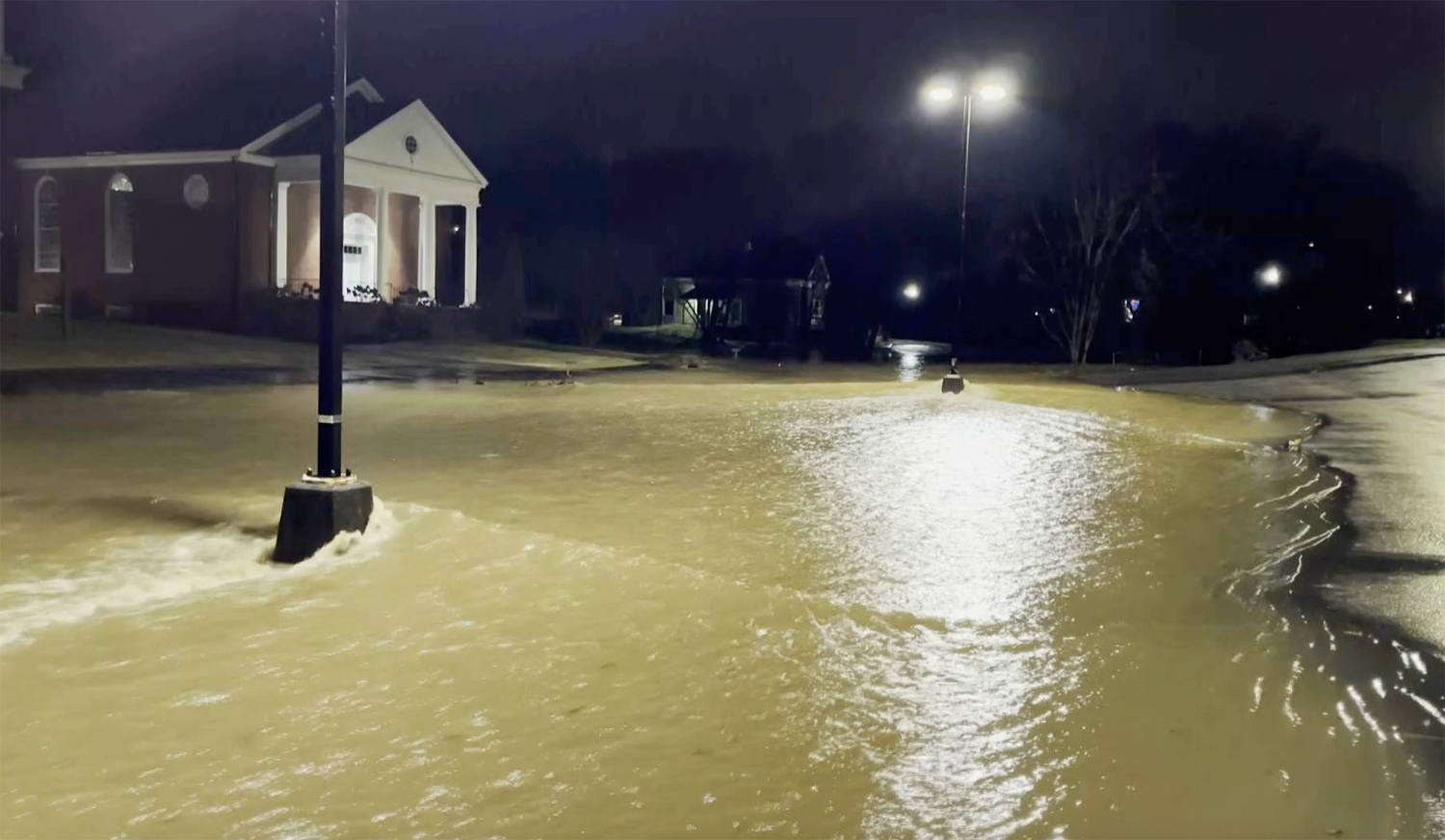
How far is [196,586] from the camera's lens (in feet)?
25.3

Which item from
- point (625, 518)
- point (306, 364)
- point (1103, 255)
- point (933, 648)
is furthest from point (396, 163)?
point (933, 648)

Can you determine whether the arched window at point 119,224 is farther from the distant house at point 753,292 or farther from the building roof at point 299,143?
the distant house at point 753,292

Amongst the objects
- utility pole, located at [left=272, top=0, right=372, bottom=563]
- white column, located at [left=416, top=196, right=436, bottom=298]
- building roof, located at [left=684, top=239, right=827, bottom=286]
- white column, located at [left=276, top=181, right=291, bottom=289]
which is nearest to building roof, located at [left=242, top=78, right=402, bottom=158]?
white column, located at [left=276, top=181, right=291, bottom=289]

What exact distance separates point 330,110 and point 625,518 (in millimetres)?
3791

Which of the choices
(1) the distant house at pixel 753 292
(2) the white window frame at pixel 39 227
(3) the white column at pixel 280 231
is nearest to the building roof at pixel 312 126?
(3) the white column at pixel 280 231

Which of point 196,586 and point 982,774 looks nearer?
point 982,774

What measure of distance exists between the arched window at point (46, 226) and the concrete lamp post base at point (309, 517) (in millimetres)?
34340

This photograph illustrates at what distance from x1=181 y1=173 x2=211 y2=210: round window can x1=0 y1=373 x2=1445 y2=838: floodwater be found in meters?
25.5

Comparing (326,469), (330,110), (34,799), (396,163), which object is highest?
(396,163)

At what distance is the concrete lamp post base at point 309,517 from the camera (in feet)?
27.6

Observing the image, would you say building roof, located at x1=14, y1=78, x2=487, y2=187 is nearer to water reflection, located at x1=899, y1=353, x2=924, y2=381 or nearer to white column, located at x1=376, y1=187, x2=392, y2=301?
white column, located at x1=376, y1=187, x2=392, y2=301

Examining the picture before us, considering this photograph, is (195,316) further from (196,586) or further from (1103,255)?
(196,586)

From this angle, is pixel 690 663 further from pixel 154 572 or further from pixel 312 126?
pixel 312 126

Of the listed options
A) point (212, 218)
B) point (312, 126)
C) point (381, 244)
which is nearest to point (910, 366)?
point (381, 244)
